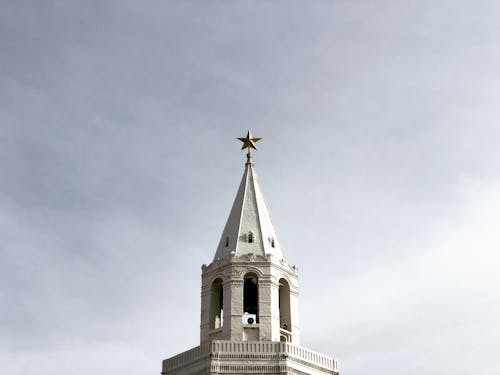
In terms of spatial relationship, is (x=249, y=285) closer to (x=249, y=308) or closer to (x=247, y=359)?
(x=249, y=308)

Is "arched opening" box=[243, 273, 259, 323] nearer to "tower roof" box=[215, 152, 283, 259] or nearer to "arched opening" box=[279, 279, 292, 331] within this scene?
"arched opening" box=[279, 279, 292, 331]

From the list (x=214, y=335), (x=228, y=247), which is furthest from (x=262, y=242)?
(x=214, y=335)

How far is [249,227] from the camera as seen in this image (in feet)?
158

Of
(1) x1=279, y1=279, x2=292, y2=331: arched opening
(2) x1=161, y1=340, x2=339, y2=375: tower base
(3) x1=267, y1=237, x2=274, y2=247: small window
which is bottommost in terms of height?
(2) x1=161, y1=340, x2=339, y2=375: tower base

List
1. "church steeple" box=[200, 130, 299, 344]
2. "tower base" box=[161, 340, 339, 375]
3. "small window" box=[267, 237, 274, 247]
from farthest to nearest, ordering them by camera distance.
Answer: "small window" box=[267, 237, 274, 247], "church steeple" box=[200, 130, 299, 344], "tower base" box=[161, 340, 339, 375]

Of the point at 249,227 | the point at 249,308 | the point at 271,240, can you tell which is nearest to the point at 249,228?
the point at 249,227

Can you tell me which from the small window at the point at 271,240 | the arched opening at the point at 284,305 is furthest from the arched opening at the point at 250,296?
the small window at the point at 271,240

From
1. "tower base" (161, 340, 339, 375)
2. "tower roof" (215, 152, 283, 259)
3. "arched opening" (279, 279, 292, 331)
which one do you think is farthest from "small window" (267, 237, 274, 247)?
"tower base" (161, 340, 339, 375)

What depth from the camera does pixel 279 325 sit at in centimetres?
4556

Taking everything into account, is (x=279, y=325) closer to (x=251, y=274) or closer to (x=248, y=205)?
(x=251, y=274)

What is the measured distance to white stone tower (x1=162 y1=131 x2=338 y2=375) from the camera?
4266cm

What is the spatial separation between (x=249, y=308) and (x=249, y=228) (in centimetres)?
443

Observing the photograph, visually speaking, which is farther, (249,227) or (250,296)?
(249,227)

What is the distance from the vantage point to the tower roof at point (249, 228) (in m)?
47.2
